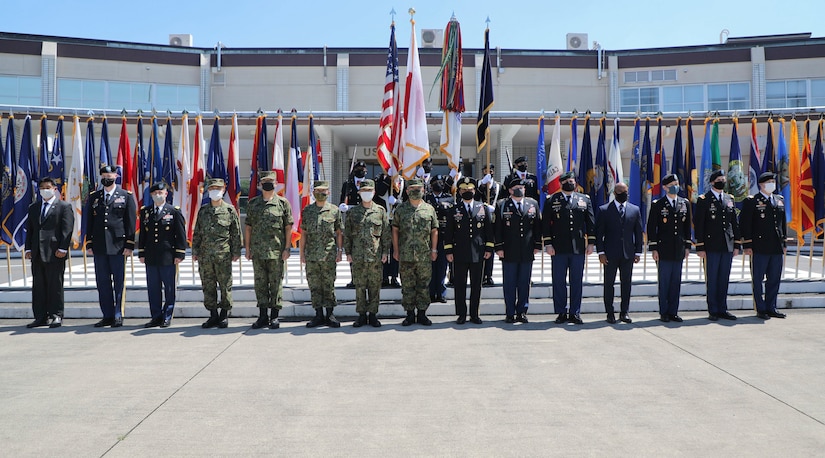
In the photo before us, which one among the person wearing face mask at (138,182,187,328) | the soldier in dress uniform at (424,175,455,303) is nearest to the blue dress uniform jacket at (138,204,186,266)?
the person wearing face mask at (138,182,187,328)

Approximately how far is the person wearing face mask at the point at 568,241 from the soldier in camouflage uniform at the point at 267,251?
10.4 feet

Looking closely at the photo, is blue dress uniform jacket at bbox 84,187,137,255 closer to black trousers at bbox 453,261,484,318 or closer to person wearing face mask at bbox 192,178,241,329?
person wearing face mask at bbox 192,178,241,329

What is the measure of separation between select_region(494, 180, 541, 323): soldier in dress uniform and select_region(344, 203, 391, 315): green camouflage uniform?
1.39m

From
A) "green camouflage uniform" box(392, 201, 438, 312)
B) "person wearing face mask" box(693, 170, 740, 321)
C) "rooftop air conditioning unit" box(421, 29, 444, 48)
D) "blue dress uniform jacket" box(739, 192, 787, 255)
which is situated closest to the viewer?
"green camouflage uniform" box(392, 201, 438, 312)

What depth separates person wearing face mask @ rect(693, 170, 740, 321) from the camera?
282 inches

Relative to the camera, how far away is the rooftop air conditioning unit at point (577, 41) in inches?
978

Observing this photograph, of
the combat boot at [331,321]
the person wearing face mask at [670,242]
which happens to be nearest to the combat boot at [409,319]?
the combat boot at [331,321]

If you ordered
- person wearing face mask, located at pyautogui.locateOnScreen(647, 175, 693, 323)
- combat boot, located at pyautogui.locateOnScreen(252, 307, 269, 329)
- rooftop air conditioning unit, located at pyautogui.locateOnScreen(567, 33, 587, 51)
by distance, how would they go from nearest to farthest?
combat boot, located at pyautogui.locateOnScreen(252, 307, 269, 329), person wearing face mask, located at pyautogui.locateOnScreen(647, 175, 693, 323), rooftop air conditioning unit, located at pyautogui.locateOnScreen(567, 33, 587, 51)

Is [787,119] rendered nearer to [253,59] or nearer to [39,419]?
[39,419]

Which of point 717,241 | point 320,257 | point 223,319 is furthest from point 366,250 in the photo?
point 717,241

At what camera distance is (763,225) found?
732cm

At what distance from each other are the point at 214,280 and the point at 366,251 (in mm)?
1804

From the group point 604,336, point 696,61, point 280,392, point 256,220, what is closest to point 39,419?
point 280,392

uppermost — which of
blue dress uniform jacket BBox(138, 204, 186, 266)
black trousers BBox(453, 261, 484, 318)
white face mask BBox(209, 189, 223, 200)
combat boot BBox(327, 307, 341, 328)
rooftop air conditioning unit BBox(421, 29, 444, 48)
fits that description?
rooftop air conditioning unit BBox(421, 29, 444, 48)
